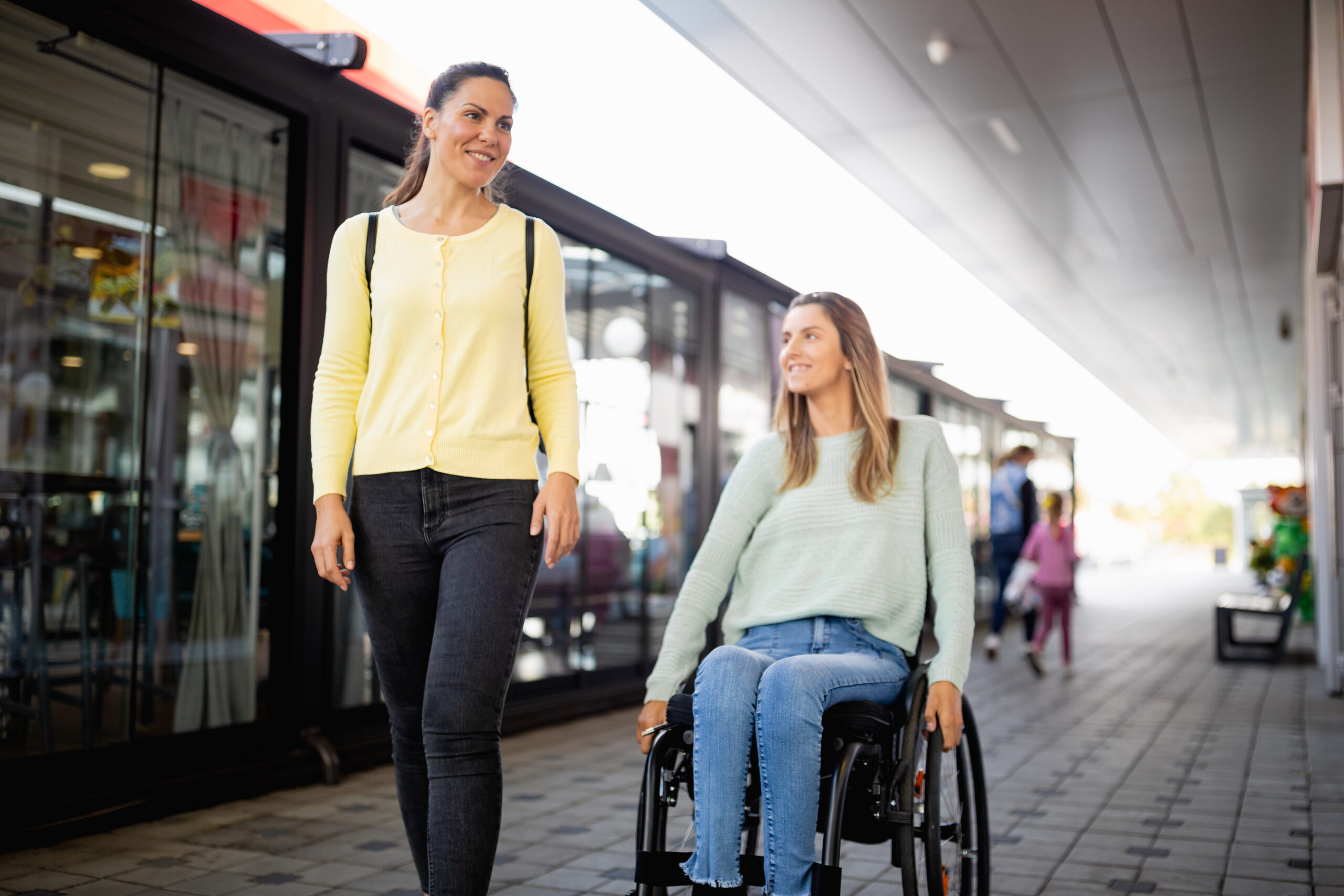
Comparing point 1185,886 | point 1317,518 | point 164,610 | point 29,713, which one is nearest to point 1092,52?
point 1317,518

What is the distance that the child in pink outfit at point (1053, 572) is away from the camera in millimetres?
8070

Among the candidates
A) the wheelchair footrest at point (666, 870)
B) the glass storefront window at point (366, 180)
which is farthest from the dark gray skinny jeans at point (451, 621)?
the glass storefront window at point (366, 180)

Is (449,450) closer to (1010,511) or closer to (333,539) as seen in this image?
(333,539)

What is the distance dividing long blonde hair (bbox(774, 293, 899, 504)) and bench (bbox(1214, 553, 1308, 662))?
24.0 ft

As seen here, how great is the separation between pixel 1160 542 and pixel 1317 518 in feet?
133

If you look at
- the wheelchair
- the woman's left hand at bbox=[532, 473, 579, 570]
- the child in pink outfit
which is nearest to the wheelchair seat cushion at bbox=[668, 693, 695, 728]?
the wheelchair

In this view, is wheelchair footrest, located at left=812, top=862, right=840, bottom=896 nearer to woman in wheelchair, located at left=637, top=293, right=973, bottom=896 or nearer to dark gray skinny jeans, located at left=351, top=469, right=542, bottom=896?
woman in wheelchair, located at left=637, top=293, right=973, bottom=896

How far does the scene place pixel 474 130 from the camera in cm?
194

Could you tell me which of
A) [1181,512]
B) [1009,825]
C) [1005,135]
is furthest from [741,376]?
[1181,512]

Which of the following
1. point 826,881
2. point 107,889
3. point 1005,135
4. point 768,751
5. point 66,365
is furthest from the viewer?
point 1005,135

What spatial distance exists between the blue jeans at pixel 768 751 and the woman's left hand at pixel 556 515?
0.32 meters

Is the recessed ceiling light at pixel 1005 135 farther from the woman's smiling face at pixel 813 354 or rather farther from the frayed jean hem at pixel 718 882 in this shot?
the frayed jean hem at pixel 718 882

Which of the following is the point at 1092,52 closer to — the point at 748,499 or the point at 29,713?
the point at 748,499

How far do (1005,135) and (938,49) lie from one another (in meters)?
1.63
